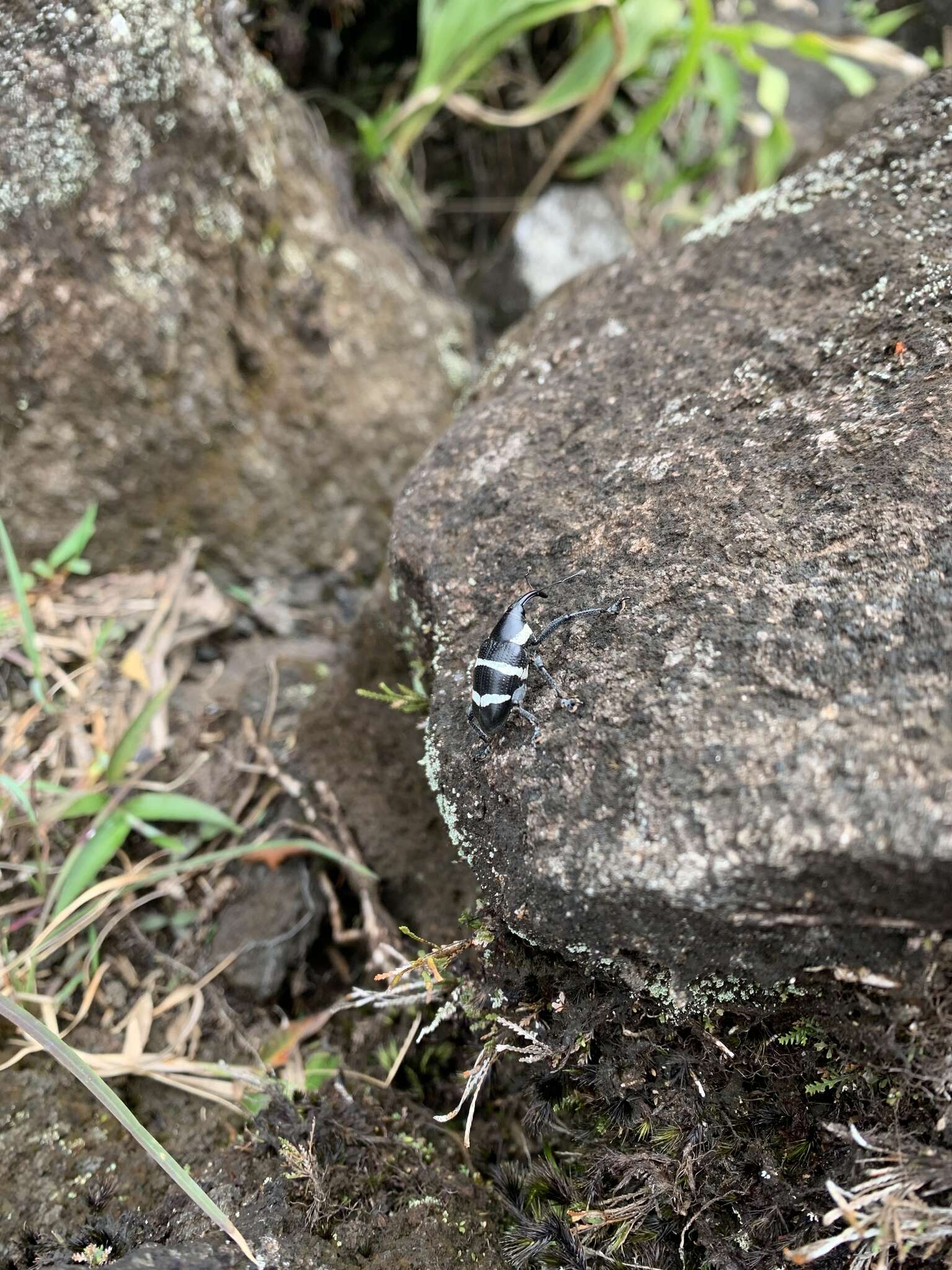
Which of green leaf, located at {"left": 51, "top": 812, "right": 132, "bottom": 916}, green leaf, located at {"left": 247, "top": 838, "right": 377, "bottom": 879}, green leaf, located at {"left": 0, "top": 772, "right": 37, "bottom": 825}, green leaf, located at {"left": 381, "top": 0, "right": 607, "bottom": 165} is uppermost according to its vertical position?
green leaf, located at {"left": 381, "top": 0, "right": 607, "bottom": 165}

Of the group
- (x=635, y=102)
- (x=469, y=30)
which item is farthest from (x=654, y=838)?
(x=635, y=102)

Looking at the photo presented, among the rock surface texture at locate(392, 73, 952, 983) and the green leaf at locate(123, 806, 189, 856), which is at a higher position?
the rock surface texture at locate(392, 73, 952, 983)

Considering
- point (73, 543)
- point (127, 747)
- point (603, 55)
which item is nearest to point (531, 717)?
point (127, 747)

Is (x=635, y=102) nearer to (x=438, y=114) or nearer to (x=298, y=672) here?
(x=438, y=114)

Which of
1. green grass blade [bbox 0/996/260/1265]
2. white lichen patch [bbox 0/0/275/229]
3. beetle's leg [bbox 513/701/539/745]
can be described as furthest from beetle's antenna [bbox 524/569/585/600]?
white lichen patch [bbox 0/0/275/229]

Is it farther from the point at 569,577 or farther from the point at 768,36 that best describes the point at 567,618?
the point at 768,36

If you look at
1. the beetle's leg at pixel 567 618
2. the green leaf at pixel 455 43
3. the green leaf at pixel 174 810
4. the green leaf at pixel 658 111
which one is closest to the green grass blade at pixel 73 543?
the green leaf at pixel 174 810

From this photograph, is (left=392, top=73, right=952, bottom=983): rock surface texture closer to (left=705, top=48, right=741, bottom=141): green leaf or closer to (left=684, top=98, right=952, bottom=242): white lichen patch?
(left=684, top=98, right=952, bottom=242): white lichen patch
